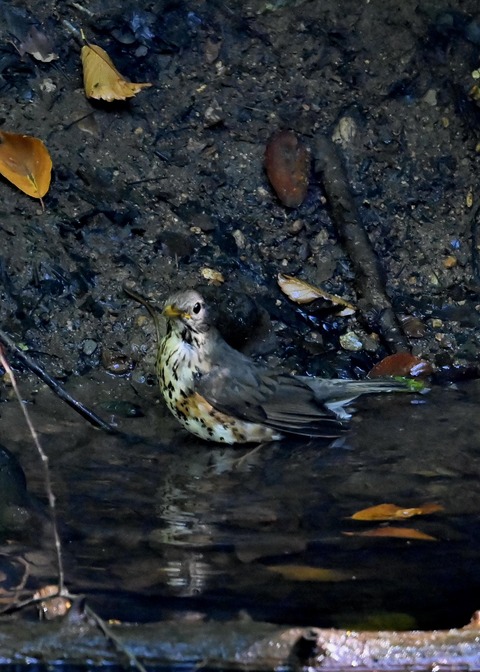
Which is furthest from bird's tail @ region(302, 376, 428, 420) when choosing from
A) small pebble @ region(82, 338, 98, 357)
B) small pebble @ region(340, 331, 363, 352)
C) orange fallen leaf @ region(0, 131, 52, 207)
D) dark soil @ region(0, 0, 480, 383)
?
orange fallen leaf @ region(0, 131, 52, 207)

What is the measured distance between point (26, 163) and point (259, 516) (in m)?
3.03

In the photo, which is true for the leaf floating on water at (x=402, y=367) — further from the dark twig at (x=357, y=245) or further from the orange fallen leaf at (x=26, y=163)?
the orange fallen leaf at (x=26, y=163)

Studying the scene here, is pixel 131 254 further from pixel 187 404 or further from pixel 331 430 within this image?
pixel 331 430

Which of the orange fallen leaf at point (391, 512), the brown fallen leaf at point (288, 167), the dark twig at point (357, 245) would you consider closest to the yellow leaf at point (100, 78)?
the brown fallen leaf at point (288, 167)

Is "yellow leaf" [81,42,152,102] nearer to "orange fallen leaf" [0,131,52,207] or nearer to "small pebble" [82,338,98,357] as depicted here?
"orange fallen leaf" [0,131,52,207]

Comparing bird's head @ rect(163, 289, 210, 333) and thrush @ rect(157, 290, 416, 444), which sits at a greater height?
bird's head @ rect(163, 289, 210, 333)

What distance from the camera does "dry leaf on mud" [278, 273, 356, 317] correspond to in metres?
6.91

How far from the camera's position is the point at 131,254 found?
6.76m

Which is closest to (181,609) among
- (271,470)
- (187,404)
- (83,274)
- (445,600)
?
(445,600)

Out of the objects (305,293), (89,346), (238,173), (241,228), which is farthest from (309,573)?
(238,173)

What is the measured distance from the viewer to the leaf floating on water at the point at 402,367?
6.67 meters

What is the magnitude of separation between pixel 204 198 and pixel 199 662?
13.7 feet

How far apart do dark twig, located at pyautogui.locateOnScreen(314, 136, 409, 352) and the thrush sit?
761 millimetres

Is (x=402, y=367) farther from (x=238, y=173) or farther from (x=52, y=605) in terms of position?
(x=52, y=605)
